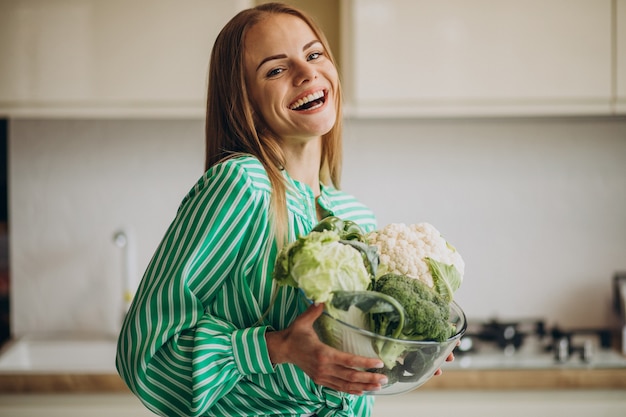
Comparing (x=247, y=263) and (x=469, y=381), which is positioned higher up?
(x=247, y=263)

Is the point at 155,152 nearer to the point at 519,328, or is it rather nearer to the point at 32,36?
the point at 32,36

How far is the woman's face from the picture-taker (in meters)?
1.12

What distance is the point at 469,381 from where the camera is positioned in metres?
2.11

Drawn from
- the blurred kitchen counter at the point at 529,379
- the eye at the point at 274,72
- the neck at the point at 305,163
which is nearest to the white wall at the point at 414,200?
the blurred kitchen counter at the point at 529,379

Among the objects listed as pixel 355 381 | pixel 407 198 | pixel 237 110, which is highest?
pixel 237 110

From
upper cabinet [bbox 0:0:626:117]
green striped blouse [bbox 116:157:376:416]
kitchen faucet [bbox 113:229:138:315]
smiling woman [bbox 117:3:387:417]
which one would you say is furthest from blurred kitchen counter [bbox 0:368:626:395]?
green striped blouse [bbox 116:157:376:416]

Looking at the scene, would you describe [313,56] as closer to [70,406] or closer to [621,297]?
[70,406]

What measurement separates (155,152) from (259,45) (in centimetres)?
154

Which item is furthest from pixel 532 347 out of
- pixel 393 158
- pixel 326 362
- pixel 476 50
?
pixel 326 362

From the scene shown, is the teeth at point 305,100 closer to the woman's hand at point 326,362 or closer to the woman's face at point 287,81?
the woman's face at point 287,81

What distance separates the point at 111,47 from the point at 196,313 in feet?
4.53

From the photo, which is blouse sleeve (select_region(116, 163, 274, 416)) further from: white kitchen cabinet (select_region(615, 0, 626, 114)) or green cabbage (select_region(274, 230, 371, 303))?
white kitchen cabinet (select_region(615, 0, 626, 114))

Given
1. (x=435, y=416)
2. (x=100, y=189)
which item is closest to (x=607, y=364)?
(x=435, y=416)

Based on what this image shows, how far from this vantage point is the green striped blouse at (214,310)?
1.00 meters
